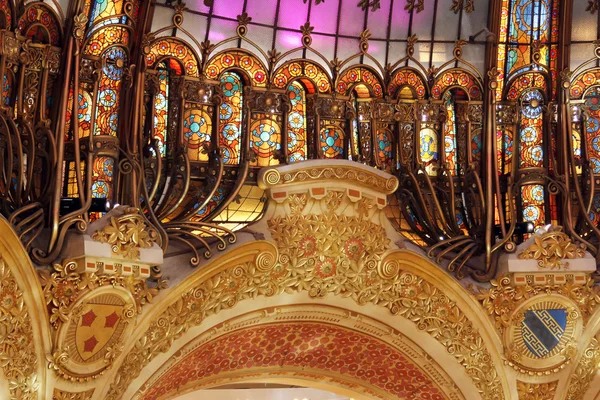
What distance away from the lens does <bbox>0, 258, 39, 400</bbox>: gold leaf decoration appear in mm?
11242

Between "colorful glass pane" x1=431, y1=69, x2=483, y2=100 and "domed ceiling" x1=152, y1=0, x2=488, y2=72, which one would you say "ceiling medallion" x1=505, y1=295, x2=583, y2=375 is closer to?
"colorful glass pane" x1=431, y1=69, x2=483, y2=100

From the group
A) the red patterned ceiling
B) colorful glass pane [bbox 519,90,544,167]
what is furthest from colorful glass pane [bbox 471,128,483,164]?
the red patterned ceiling

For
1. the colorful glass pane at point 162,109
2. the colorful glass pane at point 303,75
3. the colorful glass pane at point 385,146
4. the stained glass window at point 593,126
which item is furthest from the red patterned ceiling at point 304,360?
Result: the stained glass window at point 593,126

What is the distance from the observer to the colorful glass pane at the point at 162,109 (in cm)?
1351

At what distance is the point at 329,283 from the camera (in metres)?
13.4

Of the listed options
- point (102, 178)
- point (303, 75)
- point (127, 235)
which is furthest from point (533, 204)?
point (127, 235)

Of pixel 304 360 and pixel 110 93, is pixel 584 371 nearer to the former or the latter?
pixel 304 360

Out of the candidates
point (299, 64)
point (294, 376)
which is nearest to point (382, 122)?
point (299, 64)

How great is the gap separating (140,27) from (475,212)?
4.50m

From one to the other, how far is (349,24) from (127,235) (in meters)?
4.10

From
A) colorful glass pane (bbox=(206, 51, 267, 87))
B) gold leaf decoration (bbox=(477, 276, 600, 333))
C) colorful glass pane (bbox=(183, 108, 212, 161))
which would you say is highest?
colorful glass pane (bbox=(206, 51, 267, 87))

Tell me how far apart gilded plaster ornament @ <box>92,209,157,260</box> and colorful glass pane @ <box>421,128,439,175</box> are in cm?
407

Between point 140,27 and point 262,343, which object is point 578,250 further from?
point 140,27

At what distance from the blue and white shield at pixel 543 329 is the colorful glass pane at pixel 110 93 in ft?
16.7
